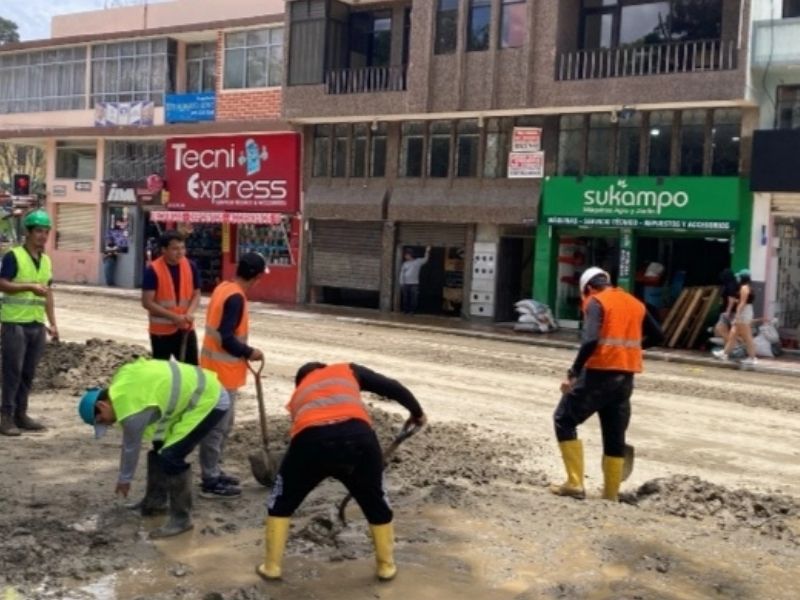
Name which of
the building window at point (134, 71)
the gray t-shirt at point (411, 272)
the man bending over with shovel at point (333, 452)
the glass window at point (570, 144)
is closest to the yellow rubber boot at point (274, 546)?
the man bending over with shovel at point (333, 452)

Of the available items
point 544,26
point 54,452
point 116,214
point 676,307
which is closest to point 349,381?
point 54,452

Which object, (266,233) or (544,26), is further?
(266,233)

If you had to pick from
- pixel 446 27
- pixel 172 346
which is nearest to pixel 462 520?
pixel 172 346

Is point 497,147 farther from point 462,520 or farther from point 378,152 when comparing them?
point 462,520

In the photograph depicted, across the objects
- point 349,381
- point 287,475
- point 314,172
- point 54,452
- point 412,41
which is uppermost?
point 412,41

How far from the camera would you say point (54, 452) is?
325 inches

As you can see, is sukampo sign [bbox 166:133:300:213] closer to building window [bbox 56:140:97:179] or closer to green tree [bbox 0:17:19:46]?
building window [bbox 56:140:97:179]

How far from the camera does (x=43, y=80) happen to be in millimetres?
36156

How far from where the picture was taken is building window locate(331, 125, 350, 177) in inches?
1108

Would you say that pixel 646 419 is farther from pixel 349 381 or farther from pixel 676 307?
pixel 676 307

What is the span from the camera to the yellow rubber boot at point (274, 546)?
208 inches

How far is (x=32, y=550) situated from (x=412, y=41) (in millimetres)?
21953

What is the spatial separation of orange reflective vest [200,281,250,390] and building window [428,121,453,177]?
19.5 meters

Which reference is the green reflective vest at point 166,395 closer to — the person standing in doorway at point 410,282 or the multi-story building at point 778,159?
the multi-story building at point 778,159
